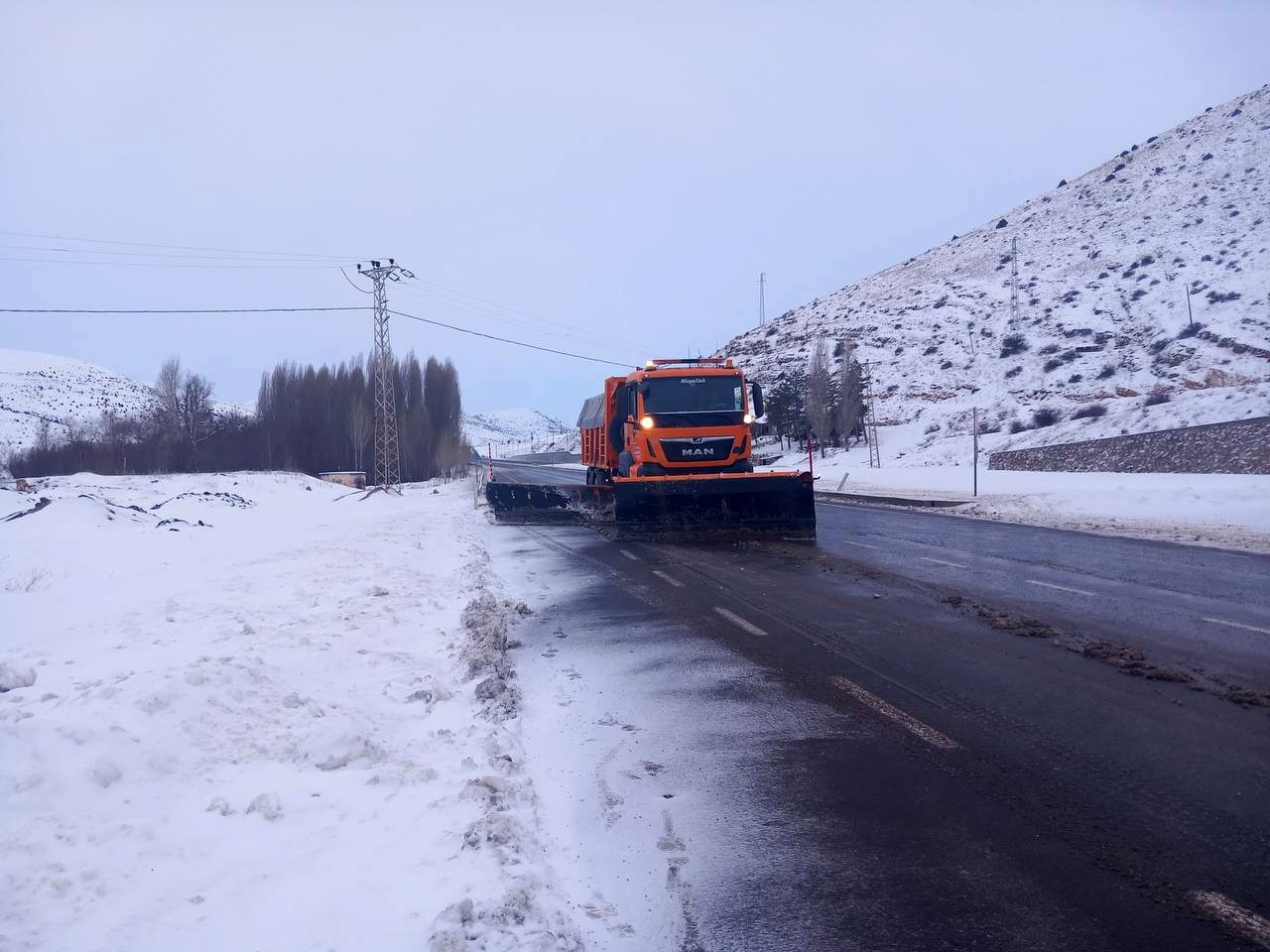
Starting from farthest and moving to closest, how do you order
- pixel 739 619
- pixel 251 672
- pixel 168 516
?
pixel 168 516 < pixel 739 619 < pixel 251 672

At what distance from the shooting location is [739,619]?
358 inches

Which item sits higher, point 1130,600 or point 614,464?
point 614,464

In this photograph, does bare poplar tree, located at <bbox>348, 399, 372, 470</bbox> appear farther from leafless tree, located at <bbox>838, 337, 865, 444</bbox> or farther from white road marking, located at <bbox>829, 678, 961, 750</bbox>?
white road marking, located at <bbox>829, 678, 961, 750</bbox>

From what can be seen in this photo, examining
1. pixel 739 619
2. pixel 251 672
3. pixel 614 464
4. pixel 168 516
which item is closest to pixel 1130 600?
pixel 739 619

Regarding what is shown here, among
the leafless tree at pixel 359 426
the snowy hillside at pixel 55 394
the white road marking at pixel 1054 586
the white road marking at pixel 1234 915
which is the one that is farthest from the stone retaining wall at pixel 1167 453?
the snowy hillside at pixel 55 394

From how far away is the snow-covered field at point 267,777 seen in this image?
11.1 ft

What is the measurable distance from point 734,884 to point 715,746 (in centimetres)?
168

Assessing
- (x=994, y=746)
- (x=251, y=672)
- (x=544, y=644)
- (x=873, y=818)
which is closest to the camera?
(x=873, y=818)

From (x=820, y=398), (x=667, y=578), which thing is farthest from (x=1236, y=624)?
(x=820, y=398)

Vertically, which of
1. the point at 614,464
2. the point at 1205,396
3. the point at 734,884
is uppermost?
the point at 1205,396

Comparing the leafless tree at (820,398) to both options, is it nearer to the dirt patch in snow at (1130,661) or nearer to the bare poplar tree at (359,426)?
the bare poplar tree at (359,426)

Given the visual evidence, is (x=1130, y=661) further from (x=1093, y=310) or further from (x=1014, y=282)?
(x=1014, y=282)

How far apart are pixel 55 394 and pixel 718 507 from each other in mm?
110979

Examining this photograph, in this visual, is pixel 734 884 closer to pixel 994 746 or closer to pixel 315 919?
pixel 315 919
